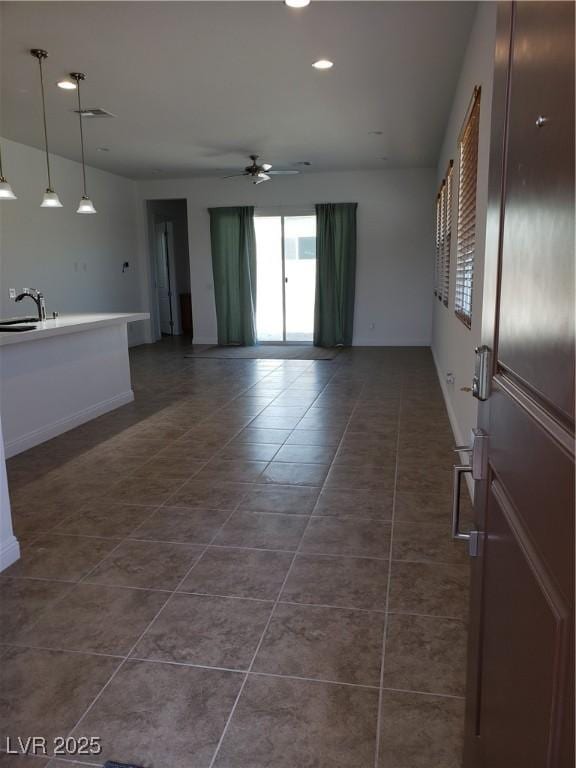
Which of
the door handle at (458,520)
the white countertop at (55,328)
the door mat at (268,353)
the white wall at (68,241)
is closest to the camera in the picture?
the door handle at (458,520)

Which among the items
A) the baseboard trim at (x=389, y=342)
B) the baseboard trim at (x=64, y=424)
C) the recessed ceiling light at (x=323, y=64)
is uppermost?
the recessed ceiling light at (x=323, y=64)

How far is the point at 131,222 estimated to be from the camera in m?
9.55

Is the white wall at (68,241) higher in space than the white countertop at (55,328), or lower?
higher

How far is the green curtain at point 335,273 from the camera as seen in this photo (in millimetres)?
9000

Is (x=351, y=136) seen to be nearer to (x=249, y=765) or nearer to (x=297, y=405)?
(x=297, y=405)

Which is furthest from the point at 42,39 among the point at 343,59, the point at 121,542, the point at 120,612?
the point at 120,612

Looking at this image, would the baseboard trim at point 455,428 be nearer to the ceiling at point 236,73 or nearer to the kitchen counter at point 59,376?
the ceiling at point 236,73

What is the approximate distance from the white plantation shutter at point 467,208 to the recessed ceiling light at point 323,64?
1095mm

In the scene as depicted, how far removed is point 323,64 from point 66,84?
81.4 inches

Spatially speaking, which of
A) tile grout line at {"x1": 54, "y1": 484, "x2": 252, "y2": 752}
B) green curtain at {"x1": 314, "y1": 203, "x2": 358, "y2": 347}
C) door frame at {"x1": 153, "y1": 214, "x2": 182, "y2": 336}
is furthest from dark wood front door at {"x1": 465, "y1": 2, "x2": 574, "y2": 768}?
door frame at {"x1": 153, "y1": 214, "x2": 182, "y2": 336}

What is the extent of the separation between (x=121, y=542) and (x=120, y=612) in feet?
1.96

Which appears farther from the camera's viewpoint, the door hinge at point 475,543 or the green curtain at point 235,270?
the green curtain at point 235,270

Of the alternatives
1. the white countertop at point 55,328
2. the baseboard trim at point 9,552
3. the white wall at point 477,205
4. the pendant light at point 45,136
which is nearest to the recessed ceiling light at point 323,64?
the white wall at point 477,205

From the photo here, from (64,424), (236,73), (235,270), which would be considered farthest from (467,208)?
(235,270)
